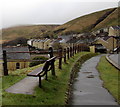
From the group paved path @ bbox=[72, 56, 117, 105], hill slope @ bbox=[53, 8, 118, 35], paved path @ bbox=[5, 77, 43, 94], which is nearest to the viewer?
paved path @ bbox=[5, 77, 43, 94]

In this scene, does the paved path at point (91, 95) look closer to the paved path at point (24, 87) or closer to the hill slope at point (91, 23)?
the paved path at point (24, 87)

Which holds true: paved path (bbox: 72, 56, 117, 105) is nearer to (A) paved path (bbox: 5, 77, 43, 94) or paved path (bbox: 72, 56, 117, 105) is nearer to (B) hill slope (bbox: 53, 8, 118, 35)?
(A) paved path (bbox: 5, 77, 43, 94)

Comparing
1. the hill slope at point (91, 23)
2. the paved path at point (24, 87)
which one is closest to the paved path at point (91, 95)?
the paved path at point (24, 87)

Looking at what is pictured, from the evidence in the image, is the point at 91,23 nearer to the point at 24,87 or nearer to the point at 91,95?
the point at 91,95

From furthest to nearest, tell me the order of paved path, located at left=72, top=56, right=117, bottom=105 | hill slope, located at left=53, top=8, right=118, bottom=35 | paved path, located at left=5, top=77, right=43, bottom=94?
hill slope, located at left=53, top=8, right=118, bottom=35, paved path, located at left=72, top=56, right=117, bottom=105, paved path, located at left=5, top=77, right=43, bottom=94

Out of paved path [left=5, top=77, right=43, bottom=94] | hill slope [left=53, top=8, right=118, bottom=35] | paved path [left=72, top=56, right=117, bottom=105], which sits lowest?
paved path [left=72, top=56, right=117, bottom=105]

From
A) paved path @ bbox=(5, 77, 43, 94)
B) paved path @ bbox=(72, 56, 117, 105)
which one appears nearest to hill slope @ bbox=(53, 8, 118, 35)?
paved path @ bbox=(72, 56, 117, 105)

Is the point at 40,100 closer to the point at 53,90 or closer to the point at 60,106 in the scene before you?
the point at 60,106

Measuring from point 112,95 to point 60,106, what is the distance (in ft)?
7.76

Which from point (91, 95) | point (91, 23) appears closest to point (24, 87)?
point (91, 95)

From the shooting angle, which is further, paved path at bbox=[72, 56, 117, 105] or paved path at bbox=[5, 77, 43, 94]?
paved path at bbox=[72, 56, 117, 105]

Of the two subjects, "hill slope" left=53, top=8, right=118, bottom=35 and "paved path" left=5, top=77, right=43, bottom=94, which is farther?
"hill slope" left=53, top=8, right=118, bottom=35

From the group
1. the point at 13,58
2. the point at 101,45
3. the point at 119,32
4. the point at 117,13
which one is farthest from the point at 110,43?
the point at 117,13

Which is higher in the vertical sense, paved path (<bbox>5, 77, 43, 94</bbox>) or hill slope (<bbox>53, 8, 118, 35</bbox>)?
hill slope (<bbox>53, 8, 118, 35</bbox>)
